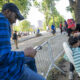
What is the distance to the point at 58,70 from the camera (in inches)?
164

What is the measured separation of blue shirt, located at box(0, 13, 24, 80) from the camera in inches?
44.7

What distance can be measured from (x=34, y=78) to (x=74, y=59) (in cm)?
163

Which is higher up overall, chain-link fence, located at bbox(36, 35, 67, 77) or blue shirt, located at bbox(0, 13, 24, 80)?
blue shirt, located at bbox(0, 13, 24, 80)

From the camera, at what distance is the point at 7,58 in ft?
3.76

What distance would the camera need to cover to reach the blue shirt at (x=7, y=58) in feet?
3.73

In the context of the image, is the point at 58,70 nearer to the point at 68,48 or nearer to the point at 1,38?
the point at 68,48

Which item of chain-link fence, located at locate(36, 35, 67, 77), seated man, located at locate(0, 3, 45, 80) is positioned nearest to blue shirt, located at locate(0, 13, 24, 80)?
seated man, located at locate(0, 3, 45, 80)

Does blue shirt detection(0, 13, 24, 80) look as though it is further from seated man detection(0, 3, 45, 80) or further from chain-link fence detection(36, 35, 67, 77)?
chain-link fence detection(36, 35, 67, 77)

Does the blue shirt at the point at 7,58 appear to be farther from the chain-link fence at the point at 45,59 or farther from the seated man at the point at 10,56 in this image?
the chain-link fence at the point at 45,59

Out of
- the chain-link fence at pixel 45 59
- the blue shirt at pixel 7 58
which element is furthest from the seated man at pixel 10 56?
the chain-link fence at pixel 45 59

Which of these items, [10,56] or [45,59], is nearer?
[10,56]

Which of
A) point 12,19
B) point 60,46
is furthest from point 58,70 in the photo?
point 12,19

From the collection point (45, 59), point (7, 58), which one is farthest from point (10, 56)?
point (45, 59)

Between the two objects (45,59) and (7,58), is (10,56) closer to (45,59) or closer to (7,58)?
(7,58)
